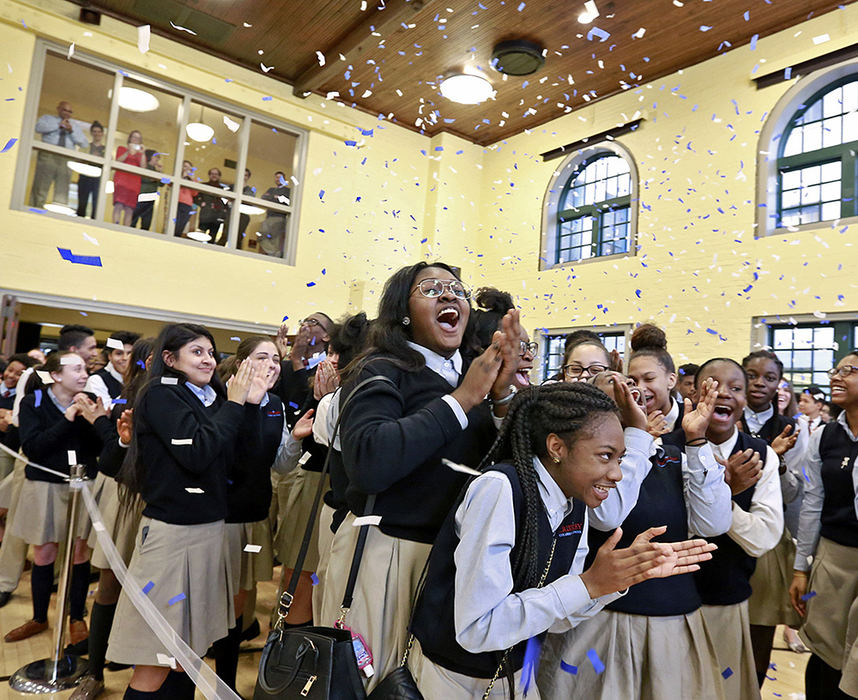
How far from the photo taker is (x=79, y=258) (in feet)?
20.4

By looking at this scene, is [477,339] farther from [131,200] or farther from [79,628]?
[131,200]

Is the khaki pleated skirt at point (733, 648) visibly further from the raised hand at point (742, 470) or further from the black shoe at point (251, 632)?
the black shoe at point (251, 632)

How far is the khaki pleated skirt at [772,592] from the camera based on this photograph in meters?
2.58

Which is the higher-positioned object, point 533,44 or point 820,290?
point 533,44

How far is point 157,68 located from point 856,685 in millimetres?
7479

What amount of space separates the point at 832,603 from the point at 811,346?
3.73 meters

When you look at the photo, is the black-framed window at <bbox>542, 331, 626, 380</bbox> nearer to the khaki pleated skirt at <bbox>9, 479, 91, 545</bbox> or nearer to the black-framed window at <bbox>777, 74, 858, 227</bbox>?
the black-framed window at <bbox>777, 74, 858, 227</bbox>

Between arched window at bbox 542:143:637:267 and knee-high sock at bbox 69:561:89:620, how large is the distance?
5.78 metres

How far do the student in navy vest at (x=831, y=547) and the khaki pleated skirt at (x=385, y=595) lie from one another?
1730 mm

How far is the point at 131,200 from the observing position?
6.64 m

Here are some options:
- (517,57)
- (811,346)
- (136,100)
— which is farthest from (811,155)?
(136,100)

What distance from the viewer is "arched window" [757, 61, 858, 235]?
5.43 metres

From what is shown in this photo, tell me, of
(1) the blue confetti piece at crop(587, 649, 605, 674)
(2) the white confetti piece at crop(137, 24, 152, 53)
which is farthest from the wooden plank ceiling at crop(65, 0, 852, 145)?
(1) the blue confetti piece at crop(587, 649, 605, 674)

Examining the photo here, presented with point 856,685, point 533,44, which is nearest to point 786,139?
point 533,44
